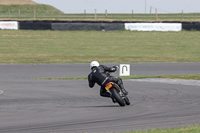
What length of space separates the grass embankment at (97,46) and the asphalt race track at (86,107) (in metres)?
11.0

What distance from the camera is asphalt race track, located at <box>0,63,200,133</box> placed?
9.48m

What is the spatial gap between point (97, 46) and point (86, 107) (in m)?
25.0

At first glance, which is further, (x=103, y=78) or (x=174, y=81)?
(x=174, y=81)

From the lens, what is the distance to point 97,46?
37.1 meters

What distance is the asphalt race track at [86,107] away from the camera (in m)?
9.48

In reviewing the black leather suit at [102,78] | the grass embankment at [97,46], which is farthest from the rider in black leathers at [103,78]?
the grass embankment at [97,46]

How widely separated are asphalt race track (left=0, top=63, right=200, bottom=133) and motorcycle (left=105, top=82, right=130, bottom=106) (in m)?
0.18

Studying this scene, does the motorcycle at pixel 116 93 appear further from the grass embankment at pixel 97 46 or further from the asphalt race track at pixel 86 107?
the grass embankment at pixel 97 46

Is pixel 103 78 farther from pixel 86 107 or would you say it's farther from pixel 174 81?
pixel 174 81

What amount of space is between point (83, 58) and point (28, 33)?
13.7 metres

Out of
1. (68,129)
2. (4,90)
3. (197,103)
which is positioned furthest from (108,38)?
(68,129)

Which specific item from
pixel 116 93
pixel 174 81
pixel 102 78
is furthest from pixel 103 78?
pixel 174 81

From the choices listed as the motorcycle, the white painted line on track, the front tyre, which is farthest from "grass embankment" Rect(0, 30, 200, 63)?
the front tyre

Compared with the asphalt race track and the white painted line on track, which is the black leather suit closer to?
the asphalt race track
